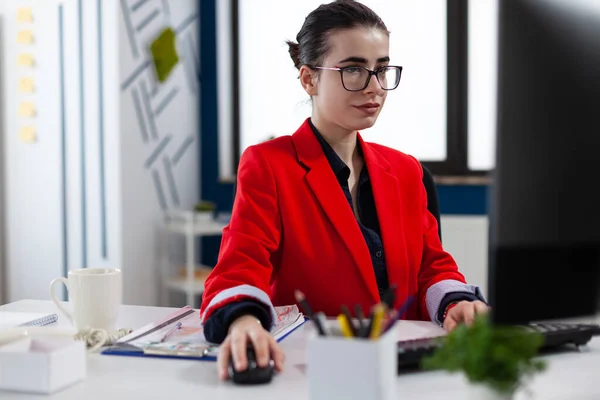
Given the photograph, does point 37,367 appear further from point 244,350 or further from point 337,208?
point 337,208

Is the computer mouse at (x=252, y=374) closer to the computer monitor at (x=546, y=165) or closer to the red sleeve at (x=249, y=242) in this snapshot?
the red sleeve at (x=249, y=242)

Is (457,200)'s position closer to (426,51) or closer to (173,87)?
(426,51)

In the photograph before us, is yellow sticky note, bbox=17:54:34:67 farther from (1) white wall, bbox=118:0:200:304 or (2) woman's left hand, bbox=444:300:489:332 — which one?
(2) woman's left hand, bbox=444:300:489:332

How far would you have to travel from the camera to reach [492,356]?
627 mm

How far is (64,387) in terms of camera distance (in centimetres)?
88

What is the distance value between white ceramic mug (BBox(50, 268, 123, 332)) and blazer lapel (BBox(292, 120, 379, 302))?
1.41ft

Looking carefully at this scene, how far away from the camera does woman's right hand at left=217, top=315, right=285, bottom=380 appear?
0.91 m

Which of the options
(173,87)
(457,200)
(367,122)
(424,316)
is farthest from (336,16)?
(173,87)

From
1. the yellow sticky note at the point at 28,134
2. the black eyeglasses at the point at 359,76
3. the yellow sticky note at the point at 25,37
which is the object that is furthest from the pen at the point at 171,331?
the yellow sticky note at the point at 25,37

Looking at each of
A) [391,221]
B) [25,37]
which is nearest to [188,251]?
[25,37]

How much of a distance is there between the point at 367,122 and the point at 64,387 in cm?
77

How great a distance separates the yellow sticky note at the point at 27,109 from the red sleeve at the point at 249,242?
7.77 feet

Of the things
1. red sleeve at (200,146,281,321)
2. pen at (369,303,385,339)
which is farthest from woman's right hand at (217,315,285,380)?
pen at (369,303,385,339)

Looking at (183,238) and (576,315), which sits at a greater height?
(576,315)
